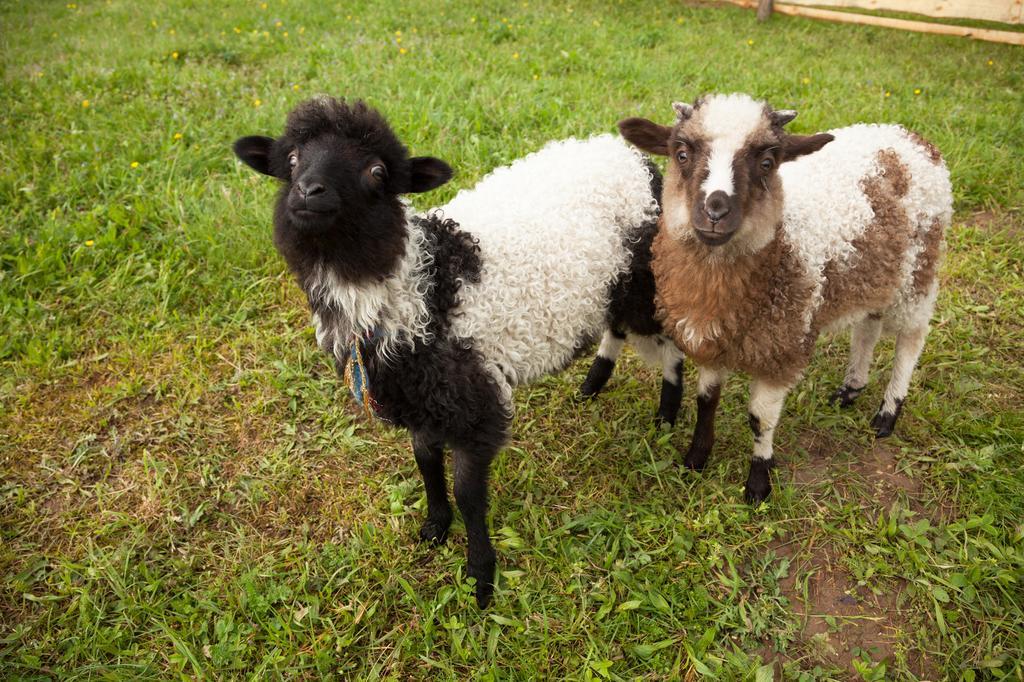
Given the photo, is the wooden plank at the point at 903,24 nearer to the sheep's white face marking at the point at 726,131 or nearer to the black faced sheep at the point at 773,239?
the black faced sheep at the point at 773,239

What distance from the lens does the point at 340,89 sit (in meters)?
6.71

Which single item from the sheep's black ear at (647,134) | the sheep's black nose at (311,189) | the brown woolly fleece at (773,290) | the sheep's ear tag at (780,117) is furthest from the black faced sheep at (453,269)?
the sheep's ear tag at (780,117)

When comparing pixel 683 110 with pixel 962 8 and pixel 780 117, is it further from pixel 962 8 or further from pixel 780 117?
pixel 962 8

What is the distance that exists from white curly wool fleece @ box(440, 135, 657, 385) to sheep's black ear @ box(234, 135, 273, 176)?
33.0 inches

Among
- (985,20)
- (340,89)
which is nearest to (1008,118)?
(985,20)

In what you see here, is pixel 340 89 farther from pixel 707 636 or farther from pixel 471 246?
pixel 707 636

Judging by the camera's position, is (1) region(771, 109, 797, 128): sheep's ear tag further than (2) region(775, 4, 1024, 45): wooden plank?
No

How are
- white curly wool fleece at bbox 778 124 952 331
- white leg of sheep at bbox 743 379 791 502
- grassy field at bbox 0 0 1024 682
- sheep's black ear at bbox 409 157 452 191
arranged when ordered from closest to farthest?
sheep's black ear at bbox 409 157 452 191 < grassy field at bbox 0 0 1024 682 < white curly wool fleece at bbox 778 124 952 331 < white leg of sheep at bbox 743 379 791 502

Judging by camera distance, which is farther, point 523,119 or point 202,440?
point 523,119

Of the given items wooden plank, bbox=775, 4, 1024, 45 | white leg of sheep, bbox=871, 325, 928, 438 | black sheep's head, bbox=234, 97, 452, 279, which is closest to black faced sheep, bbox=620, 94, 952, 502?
white leg of sheep, bbox=871, 325, 928, 438

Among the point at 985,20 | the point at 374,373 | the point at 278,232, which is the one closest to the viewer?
the point at 278,232

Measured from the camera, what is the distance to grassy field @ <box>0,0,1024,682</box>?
283 cm

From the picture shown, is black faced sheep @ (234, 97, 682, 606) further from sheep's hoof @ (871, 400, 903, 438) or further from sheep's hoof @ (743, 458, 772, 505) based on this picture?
sheep's hoof @ (871, 400, 903, 438)

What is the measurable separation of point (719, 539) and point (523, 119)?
14.2 feet
